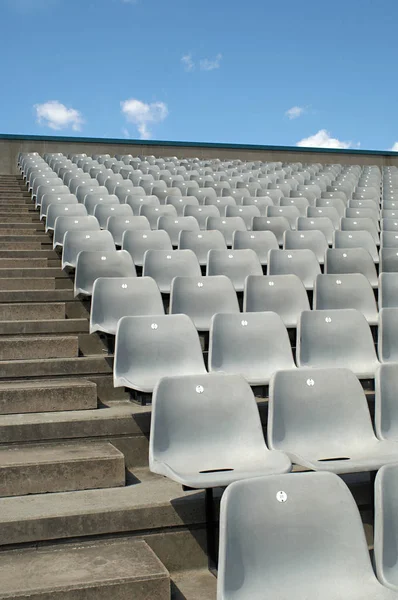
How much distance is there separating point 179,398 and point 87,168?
8.78 metres

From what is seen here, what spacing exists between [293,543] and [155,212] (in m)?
5.25

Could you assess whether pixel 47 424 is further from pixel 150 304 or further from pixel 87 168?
pixel 87 168

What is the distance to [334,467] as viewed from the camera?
9.63ft

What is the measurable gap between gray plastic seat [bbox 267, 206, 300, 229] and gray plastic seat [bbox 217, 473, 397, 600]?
17.5 ft

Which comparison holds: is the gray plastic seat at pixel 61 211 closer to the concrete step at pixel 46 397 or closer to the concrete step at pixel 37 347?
the concrete step at pixel 37 347

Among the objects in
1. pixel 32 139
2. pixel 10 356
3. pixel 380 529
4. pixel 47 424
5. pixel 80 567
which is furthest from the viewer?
pixel 32 139

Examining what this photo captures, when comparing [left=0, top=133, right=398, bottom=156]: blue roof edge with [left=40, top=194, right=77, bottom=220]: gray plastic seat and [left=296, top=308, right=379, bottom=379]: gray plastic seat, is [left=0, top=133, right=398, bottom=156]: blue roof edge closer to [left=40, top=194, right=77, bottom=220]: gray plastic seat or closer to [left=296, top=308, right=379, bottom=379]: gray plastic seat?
[left=40, top=194, right=77, bottom=220]: gray plastic seat

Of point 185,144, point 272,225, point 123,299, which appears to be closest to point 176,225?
point 272,225

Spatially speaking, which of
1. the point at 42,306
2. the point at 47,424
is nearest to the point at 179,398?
the point at 47,424

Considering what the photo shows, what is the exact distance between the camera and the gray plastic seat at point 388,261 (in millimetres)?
5879

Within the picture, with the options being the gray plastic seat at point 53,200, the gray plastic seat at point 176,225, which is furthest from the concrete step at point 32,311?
the gray plastic seat at point 53,200

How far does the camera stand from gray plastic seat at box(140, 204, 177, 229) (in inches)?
283

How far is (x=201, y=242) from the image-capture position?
6117 millimetres

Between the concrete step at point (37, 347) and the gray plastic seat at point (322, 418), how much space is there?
149 cm
